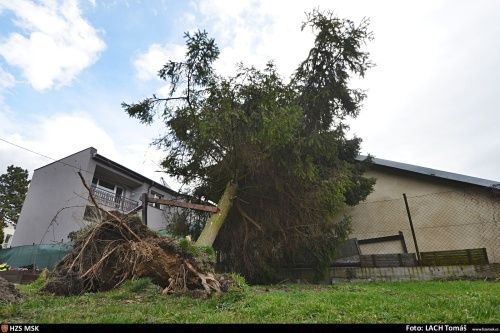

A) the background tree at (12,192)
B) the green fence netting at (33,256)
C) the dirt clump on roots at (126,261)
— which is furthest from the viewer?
the background tree at (12,192)

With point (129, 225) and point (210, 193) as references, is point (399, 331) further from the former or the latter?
point (210, 193)

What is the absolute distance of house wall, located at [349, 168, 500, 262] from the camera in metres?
11.1

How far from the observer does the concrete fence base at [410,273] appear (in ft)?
28.8

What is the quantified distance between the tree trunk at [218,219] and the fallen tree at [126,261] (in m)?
2.00

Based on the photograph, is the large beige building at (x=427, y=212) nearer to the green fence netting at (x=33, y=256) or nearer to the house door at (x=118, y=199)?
the green fence netting at (x=33, y=256)

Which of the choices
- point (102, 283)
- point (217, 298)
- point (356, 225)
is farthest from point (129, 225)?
point (356, 225)

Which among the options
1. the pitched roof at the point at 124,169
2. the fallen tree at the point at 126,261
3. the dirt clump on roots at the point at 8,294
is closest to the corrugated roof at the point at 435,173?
the fallen tree at the point at 126,261

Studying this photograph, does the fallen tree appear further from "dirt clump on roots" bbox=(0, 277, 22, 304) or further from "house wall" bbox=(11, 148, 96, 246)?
"house wall" bbox=(11, 148, 96, 246)

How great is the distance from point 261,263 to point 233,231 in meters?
1.45

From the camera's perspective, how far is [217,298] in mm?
4992

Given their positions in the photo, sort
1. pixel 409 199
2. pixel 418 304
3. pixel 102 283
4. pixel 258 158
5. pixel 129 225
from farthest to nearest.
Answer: pixel 409 199, pixel 258 158, pixel 129 225, pixel 102 283, pixel 418 304

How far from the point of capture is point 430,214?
12086 millimetres

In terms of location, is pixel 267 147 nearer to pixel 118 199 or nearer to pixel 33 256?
pixel 33 256

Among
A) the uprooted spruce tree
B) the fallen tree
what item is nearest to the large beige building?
the uprooted spruce tree
